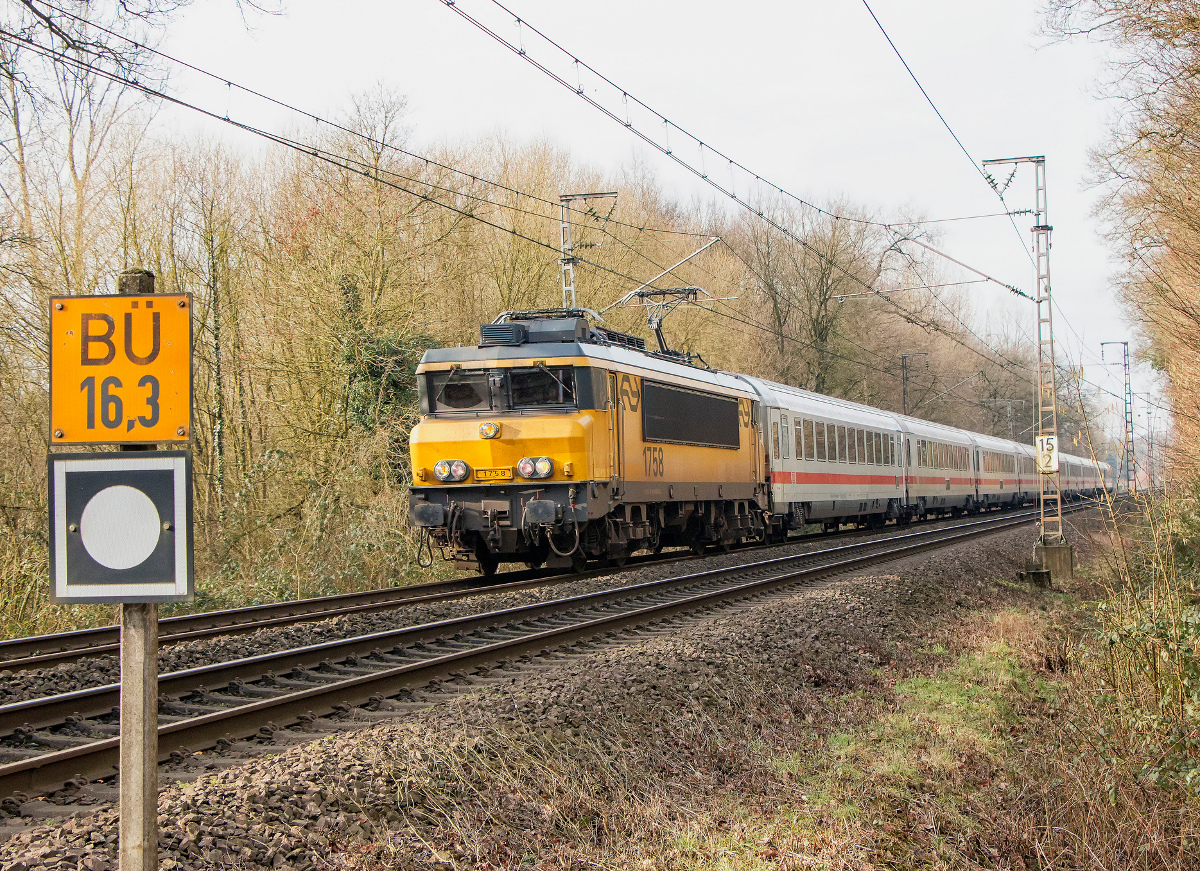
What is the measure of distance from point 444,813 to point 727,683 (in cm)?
361

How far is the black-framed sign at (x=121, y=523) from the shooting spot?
302cm

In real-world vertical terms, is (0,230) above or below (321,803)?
above

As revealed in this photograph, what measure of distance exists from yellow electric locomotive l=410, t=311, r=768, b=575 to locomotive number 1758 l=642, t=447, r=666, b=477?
0.05 feet

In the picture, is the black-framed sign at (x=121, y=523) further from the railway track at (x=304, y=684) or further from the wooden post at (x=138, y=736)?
the railway track at (x=304, y=684)

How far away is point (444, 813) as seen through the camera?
5148mm

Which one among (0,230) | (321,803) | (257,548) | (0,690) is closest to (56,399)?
(321,803)

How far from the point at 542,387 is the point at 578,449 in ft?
3.72

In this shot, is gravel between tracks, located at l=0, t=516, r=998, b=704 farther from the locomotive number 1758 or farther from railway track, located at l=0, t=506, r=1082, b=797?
the locomotive number 1758

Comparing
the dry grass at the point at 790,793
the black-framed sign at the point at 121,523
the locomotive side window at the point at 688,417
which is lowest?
the dry grass at the point at 790,793

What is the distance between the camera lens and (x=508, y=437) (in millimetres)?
14656

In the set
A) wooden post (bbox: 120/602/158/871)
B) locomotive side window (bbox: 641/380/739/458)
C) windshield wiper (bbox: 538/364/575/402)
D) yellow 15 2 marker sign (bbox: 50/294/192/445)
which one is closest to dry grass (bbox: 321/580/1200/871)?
wooden post (bbox: 120/602/158/871)

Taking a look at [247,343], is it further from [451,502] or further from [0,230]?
[451,502]

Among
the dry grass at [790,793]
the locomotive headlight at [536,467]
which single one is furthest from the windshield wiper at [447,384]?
the dry grass at [790,793]

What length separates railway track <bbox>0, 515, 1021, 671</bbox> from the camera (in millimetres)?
9625
